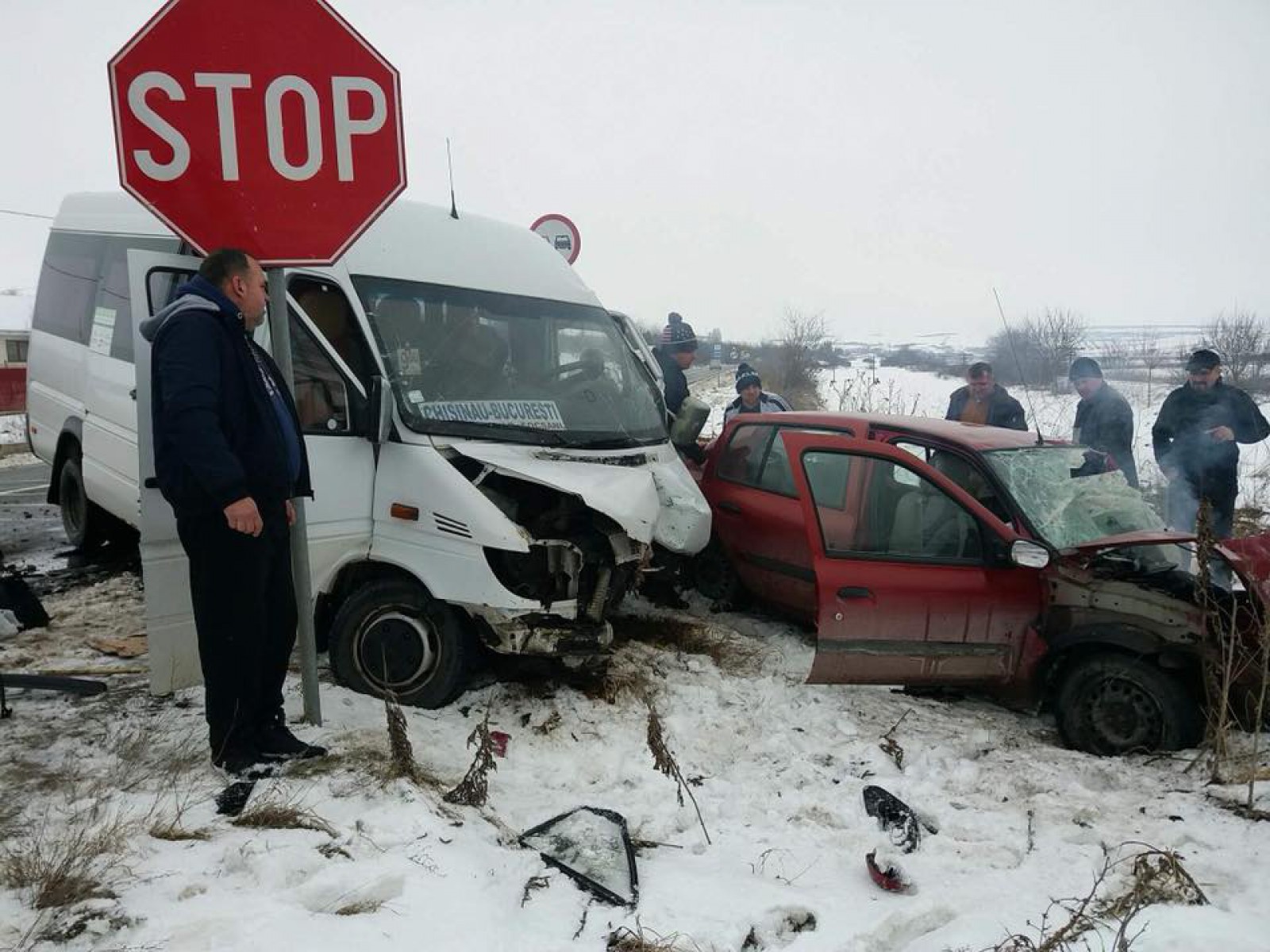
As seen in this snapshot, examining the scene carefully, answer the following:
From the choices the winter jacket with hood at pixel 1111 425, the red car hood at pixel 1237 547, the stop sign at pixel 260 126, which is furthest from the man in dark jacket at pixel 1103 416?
the stop sign at pixel 260 126

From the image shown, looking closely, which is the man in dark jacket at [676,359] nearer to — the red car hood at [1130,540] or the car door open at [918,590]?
the car door open at [918,590]

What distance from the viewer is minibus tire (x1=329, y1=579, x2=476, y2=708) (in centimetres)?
405

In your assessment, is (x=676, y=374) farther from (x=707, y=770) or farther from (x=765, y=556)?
(x=707, y=770)

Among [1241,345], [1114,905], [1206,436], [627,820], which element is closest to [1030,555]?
[1114,905]

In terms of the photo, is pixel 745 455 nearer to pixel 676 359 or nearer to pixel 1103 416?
pixel 676 359

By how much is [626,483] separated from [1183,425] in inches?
195

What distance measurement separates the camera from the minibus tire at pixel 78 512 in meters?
6.53

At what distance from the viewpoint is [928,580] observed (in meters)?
4.36

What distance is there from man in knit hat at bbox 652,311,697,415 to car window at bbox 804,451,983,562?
11.3 ft

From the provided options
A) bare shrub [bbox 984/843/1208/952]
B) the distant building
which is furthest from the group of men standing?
the distant building

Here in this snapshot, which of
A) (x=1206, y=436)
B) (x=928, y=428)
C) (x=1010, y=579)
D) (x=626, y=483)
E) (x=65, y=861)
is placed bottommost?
(x=65, y=861)

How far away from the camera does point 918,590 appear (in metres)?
4.36

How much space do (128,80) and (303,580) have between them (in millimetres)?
1977

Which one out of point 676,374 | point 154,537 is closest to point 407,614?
point 154,537
